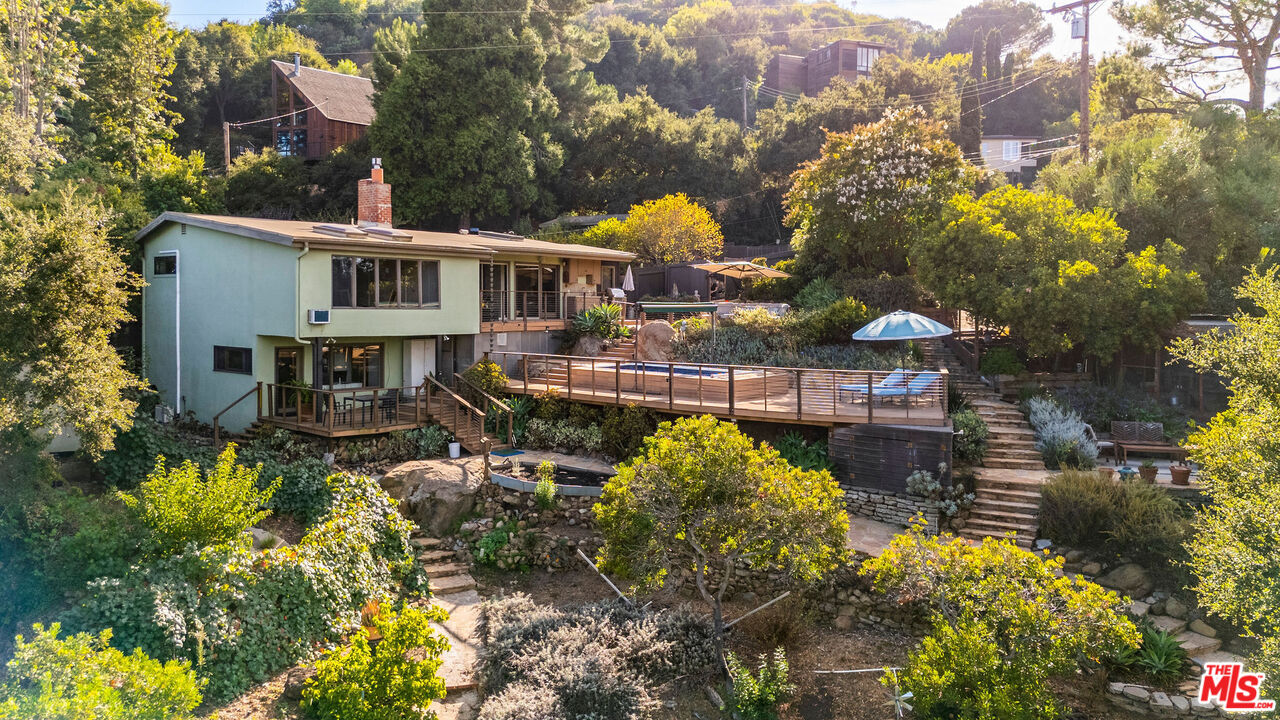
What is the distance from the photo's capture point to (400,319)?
19250mm

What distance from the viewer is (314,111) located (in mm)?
41281

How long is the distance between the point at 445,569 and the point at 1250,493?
466 inches

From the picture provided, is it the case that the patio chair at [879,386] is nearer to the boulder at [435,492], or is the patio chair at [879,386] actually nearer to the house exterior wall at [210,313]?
the boulder at [435,492]

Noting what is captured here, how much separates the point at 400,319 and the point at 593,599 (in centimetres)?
967

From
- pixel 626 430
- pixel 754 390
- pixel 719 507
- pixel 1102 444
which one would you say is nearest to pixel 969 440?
pixel 1102 444

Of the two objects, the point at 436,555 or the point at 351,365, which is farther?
the point at 351,365

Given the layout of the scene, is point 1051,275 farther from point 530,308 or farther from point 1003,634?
point 530,308

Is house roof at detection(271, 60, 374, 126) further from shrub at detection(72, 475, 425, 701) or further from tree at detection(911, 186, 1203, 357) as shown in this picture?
shrub at detection(72, 475, 425, 701)

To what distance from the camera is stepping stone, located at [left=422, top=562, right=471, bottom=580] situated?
1350cm

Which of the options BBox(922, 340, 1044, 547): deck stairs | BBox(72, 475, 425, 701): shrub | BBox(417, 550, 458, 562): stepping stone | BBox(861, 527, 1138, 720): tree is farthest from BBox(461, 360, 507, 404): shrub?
BBox(861, 527, 1138, 720): tree

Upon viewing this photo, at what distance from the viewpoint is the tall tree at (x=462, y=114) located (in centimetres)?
3519

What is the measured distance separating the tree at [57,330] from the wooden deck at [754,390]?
355 inches

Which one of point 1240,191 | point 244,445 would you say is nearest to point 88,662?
point 244,445

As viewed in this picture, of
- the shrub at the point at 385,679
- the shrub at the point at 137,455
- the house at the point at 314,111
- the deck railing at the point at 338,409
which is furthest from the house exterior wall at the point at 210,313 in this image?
the house at the point at 314,111
